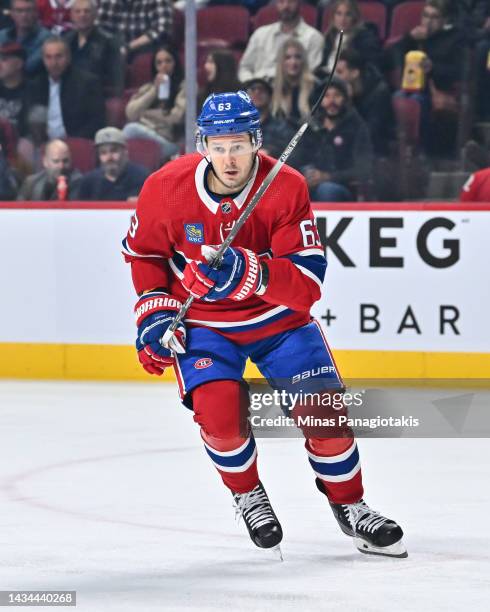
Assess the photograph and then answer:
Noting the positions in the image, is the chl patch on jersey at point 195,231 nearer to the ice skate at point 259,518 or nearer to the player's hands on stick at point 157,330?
the player's hands on stick at point 157,330

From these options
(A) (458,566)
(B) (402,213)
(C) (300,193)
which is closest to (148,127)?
(B) (402,213)

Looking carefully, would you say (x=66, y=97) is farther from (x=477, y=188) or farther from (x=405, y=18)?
(x=477, y=188)

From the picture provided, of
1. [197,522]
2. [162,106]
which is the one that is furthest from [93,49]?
[197,522]

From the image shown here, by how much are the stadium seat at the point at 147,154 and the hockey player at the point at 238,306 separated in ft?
12.1

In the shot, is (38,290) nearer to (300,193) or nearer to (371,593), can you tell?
(300,193)

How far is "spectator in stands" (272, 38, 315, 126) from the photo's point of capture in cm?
705

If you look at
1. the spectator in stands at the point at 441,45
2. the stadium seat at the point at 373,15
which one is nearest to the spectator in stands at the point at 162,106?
the stadium seat at the point at 373,15

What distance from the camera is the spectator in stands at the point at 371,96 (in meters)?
6.91

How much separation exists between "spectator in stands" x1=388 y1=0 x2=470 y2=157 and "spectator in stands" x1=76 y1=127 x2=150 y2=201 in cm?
140

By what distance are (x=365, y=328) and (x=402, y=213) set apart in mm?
531

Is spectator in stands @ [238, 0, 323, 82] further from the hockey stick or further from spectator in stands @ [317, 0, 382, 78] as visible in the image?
the hockey stick

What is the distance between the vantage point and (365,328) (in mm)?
6547

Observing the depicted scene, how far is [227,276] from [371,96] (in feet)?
12.9

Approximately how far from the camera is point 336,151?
271 inches
